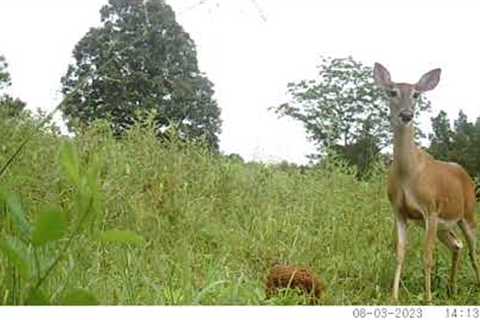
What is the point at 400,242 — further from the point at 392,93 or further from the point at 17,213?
the point at 17,213

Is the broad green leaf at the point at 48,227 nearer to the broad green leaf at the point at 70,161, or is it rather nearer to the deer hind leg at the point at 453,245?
the broad green leaf at the point at 70,161

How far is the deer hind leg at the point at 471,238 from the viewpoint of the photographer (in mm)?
1521

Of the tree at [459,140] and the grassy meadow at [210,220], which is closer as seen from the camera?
the grassy meadow at [210,220]

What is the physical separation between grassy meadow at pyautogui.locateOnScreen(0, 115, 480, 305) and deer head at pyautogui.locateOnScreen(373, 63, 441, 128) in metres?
0.14

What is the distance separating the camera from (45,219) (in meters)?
0.51

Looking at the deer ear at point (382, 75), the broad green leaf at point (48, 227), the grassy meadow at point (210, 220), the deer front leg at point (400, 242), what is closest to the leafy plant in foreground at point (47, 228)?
the broad green leaf at point (48, 227)

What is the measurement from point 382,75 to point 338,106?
11 cm

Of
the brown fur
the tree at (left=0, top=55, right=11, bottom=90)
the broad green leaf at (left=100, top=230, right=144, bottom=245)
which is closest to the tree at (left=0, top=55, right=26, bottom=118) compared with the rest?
the tree at (left=0, top=55, right=11, bottom=90)

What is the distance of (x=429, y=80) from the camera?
123cm

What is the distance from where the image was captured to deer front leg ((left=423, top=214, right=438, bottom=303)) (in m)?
1.50

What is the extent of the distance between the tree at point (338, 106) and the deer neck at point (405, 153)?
0.13 meters

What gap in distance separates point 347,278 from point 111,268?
1.32 feet

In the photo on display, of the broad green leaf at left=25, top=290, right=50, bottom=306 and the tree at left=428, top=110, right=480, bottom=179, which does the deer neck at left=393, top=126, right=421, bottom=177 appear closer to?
the tree at left=428, top=110, right=480, bottom=179

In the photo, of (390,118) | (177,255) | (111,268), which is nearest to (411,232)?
(390,118)
